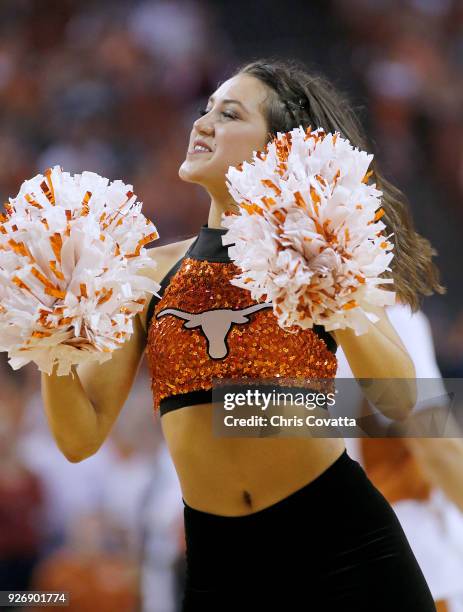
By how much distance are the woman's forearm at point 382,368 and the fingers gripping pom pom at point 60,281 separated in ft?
1.18

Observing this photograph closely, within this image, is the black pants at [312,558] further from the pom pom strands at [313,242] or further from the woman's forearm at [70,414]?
the pom pom strands at [313,242]

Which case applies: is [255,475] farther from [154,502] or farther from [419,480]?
[154,502]

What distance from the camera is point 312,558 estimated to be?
1.56 meters

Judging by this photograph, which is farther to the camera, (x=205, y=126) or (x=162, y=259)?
(x=162, y=259)

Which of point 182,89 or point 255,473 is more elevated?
point 182,89

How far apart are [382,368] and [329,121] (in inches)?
23.4

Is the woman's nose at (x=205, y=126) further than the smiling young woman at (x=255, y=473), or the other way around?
the woman's nose at (x=205, y=126)

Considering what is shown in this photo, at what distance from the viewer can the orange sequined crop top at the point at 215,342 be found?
5.27 feet

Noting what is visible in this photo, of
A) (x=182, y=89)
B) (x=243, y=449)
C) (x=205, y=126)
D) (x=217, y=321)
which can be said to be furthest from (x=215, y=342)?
(x=182, y=89)

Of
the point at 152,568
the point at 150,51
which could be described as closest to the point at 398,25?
the point at 150,51

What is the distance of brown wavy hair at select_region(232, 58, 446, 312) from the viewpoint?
5.74ft

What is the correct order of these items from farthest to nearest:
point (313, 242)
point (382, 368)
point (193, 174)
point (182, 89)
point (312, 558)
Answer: point (182, 89)
point (193, 174)
point (312, 558)
point (382, 368)
point (313, 242)

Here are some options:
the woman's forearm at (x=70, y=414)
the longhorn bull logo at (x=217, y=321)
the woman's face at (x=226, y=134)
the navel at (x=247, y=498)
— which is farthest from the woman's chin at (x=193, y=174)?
the navel at (x=247, y=498)

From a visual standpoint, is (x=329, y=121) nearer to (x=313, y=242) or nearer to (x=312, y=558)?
(x=313, y=242)
